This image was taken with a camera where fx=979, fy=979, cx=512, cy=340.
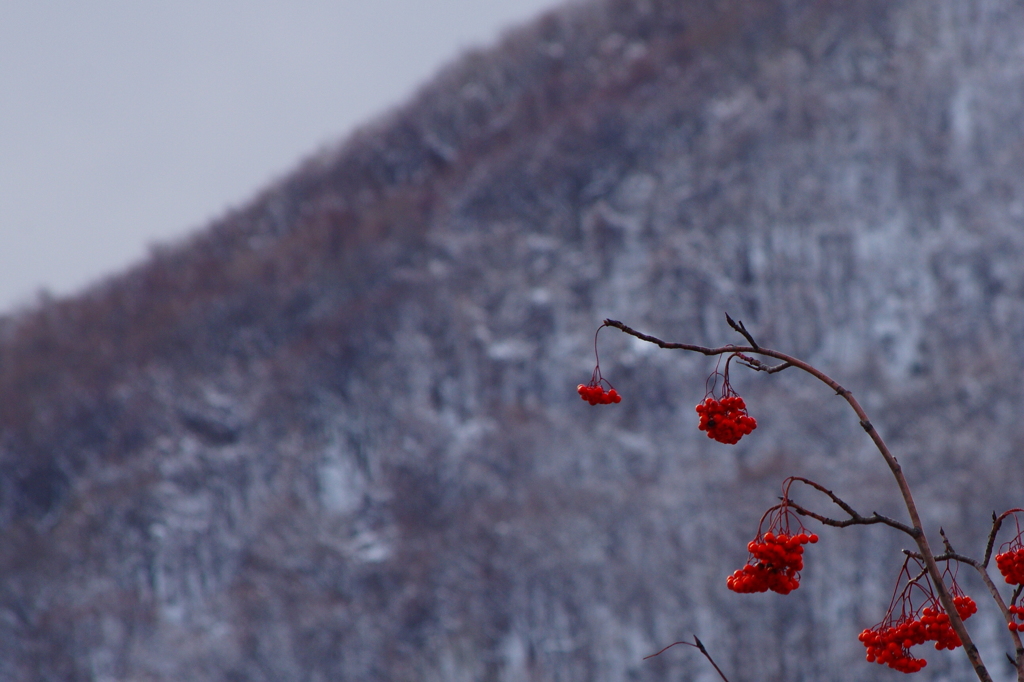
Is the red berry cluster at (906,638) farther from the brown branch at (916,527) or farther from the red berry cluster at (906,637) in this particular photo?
the brown branch at (916,527)

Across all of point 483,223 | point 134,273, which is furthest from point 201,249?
point 483,223

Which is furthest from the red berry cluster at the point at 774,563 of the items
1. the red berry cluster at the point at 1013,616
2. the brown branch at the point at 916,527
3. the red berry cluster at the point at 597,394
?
the red berry cluster at the point at 597,394

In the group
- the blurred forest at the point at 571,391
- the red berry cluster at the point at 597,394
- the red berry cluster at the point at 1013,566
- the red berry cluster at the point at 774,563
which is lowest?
the red berry cluster at the point at 774,563

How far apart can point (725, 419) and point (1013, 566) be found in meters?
0.58

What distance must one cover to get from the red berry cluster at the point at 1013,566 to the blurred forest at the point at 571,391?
18.2 m

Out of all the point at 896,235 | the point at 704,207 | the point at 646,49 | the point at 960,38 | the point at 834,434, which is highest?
the point at 646,49

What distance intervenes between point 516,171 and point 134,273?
45.2 feet

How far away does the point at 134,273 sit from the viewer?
3341 centimetres

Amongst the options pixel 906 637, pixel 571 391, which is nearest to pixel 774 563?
pixel 906 637

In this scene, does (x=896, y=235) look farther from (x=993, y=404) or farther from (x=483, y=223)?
(x=483, y=223)

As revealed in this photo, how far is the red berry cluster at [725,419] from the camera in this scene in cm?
190

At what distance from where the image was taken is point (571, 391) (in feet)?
79.6

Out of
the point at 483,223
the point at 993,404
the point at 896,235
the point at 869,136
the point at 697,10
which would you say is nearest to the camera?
the point at 993,404

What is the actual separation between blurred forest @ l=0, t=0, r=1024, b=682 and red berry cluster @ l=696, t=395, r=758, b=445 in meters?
18.3
